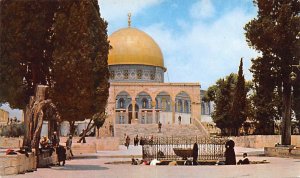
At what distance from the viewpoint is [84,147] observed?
24672 mm

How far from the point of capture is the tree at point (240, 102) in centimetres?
3759

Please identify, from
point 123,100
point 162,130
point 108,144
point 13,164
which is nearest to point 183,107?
point 123,100

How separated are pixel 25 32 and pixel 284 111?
37.0 feet

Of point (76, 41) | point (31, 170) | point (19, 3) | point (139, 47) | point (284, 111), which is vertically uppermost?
point (139, 47)

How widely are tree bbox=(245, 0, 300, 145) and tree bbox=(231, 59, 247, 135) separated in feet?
55.3

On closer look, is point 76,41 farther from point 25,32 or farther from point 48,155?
point 48,155

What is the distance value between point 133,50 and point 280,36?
40.3 m

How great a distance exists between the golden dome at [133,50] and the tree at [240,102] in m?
22.6

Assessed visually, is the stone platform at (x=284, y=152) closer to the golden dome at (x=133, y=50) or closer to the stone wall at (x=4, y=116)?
the stone wall at (x=4, y=116)

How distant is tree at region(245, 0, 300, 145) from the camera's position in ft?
65.3

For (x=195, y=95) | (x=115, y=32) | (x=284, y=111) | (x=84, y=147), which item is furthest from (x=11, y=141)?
(x=115, y=32)

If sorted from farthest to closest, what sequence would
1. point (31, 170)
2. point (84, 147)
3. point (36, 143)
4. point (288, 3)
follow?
point (84, 147) → point (288, 3) → point (36, 143) → point (31, 170)

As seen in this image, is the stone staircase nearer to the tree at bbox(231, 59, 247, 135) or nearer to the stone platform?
the tree at bbox(231, 59, 247, 135)

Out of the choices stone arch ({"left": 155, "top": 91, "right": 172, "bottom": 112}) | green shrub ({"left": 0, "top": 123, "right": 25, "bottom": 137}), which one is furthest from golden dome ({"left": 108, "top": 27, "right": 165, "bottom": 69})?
green shrub ({"left": 0, "top": 123, "right": 25, "bottom": 137})
